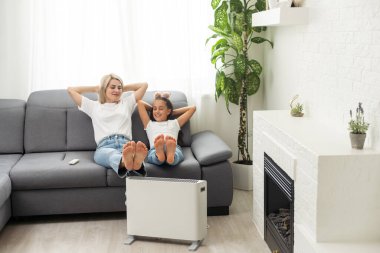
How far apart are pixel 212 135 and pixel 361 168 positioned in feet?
7.03

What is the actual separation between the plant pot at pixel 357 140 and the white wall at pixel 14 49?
3113 millimetres

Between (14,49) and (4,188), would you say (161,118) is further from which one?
(14,49)

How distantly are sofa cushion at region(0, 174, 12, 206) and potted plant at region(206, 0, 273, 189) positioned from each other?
6.09 ft

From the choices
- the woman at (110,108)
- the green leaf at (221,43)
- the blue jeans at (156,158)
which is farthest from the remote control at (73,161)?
the green leaf at (221,43)

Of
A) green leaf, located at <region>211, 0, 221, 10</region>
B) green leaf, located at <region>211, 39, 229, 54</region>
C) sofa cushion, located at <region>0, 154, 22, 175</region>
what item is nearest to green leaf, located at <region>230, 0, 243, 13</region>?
green leaf, located at <region>211, 0, 221, 10</region>

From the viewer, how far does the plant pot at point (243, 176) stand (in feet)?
15.8

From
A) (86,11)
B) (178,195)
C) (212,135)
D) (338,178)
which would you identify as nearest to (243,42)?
(212,135)

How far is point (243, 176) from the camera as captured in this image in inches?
191

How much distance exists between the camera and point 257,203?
394 cm

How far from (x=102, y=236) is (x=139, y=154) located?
61cm

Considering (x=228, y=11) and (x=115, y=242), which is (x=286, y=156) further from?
(x=228, y=11)

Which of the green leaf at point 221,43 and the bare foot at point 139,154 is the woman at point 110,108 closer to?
the bare foot at point 139,154

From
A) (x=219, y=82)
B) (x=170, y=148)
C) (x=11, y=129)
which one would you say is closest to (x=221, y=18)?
(x=219, y=82)

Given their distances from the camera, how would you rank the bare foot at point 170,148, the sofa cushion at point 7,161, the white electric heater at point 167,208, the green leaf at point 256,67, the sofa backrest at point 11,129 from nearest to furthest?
the white electric heater at point 167,208, the bare foot at point 170,148, the sofa cushion at point 7,161, the sofa backrest at point 11,129, the green leaf at point 256,67
